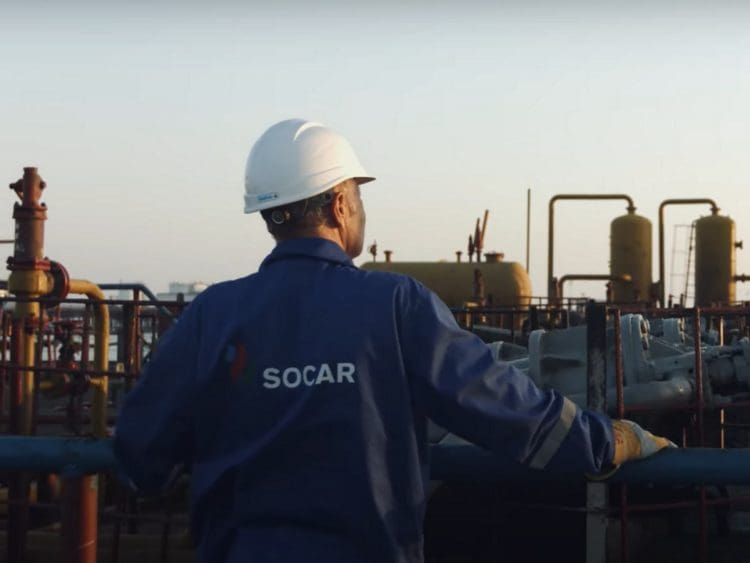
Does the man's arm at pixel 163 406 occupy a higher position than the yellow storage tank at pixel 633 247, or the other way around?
the yellow storage tank at pixel 633 247

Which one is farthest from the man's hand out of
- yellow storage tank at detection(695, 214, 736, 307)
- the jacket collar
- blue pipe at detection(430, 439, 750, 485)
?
yellow storage tank at detection(695, 214, 736, 307)

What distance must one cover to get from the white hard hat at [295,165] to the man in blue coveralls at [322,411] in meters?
0.11

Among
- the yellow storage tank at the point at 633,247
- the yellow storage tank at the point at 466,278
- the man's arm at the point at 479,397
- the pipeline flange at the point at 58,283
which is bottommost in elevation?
the man's arm at the point at 479,397

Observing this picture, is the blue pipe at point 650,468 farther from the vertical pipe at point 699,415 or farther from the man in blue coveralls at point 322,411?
the vertical pipe at point 699,415

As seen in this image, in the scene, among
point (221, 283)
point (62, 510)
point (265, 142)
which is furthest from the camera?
point (62, 510)

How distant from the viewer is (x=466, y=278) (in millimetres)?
19734

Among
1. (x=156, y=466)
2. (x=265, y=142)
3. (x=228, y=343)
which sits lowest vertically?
(x=156, y=466)

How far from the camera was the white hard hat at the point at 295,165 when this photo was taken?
212 centimetres

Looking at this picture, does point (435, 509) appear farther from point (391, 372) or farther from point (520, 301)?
point (520, 301)

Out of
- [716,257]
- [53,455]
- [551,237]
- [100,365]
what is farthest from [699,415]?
[716,257]

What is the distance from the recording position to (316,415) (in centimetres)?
190

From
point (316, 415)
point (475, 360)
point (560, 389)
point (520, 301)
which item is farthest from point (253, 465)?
point (520, 301)

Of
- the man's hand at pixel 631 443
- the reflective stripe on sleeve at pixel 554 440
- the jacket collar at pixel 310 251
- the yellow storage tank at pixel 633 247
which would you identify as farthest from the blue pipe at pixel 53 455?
the yellow storage tank at pixel 633 247

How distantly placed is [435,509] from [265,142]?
3.78 meters
